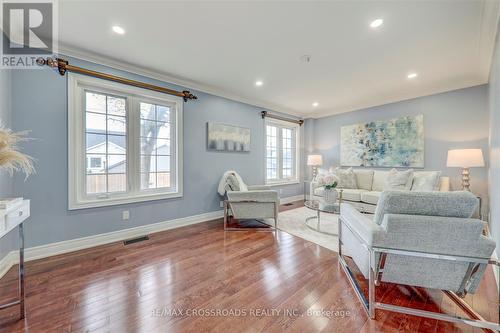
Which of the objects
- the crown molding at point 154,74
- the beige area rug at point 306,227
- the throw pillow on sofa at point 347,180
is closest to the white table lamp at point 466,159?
the throw pillow on sofa at point 347,180

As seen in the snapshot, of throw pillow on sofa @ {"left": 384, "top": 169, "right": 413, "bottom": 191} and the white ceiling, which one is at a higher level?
the white ceiling

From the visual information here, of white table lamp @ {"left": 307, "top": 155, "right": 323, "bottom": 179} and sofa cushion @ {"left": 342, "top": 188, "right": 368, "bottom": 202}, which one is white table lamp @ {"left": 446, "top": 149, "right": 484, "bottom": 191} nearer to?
sofa cushion @ {"left": 342, "top": 188, "right": 368, "bottom": 202}

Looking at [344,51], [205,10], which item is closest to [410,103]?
[344,51]

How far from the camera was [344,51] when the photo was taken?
2.59 m

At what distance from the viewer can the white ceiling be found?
74.3 inches

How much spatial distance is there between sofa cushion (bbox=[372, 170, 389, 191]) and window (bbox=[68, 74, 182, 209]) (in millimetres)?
4107

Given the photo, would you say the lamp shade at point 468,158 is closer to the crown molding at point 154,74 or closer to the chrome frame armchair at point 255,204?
the chrome frame armchair at point 255,204

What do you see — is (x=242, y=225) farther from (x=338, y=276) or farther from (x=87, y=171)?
(x=87, y=171)

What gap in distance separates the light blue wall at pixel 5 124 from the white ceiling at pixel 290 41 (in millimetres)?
715

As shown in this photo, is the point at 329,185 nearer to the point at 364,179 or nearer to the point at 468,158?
the point at 364,179

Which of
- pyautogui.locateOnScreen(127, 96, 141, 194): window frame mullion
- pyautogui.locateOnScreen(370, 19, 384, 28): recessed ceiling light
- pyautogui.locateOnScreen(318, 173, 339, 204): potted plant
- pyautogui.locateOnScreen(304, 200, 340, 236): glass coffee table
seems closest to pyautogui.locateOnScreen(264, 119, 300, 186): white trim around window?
pyautogui.locateOnScreen(304, 200, 340, 236): glass coffee table

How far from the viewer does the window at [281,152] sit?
A: 521cm

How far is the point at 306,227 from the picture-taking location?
11.1 feet

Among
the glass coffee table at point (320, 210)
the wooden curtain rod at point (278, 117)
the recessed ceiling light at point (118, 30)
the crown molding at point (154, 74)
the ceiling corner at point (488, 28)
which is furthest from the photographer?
the wooden curtain rod at point (278, 117)
